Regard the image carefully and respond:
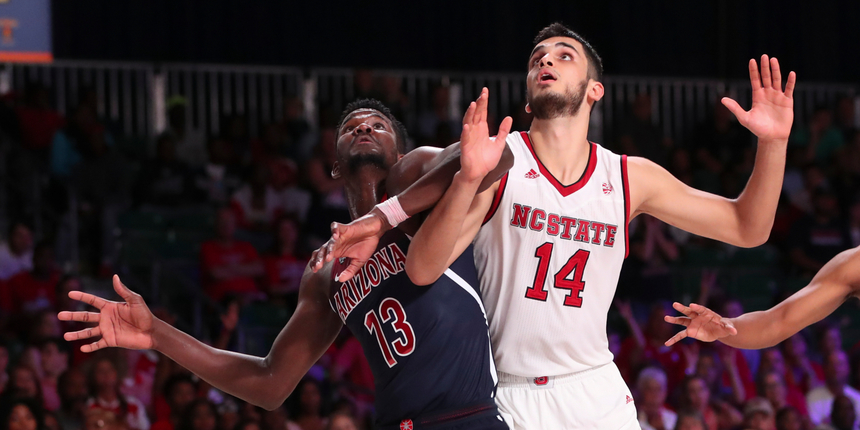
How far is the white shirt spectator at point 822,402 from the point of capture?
347 inches

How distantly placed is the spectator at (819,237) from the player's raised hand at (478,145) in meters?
8.22

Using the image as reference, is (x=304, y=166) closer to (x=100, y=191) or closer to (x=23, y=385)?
(x=100, y=191)

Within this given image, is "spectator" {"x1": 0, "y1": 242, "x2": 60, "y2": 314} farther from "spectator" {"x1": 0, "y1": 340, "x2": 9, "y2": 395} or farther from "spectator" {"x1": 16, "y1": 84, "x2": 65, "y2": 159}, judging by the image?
"spectator" {"x1": 16, "y1": 84, "x2": 65, "y2": 159}

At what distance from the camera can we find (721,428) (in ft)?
26.9

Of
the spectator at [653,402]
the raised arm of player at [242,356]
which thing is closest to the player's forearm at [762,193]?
the raised arm of player at [242,356]

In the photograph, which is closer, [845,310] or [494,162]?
[494,162]

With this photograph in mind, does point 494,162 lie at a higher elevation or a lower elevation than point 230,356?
higher

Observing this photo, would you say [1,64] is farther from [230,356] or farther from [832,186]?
[832,186]

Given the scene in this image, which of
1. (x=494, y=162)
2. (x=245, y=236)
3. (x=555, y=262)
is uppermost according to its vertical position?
(x=494, y=162)

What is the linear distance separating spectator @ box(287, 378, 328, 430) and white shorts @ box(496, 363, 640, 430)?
11.6ft

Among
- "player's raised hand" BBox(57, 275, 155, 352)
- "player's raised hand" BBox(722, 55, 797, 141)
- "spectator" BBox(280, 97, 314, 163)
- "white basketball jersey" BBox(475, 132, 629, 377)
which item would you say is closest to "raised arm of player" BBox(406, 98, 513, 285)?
"white basketball jersey" BBox(475, 132, 629, 377)

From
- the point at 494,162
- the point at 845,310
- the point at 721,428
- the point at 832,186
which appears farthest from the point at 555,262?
the point at 832,186

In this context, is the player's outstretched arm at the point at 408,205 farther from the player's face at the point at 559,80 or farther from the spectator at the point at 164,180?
the spectator at the point at 164,180

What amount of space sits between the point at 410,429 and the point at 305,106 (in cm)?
867
